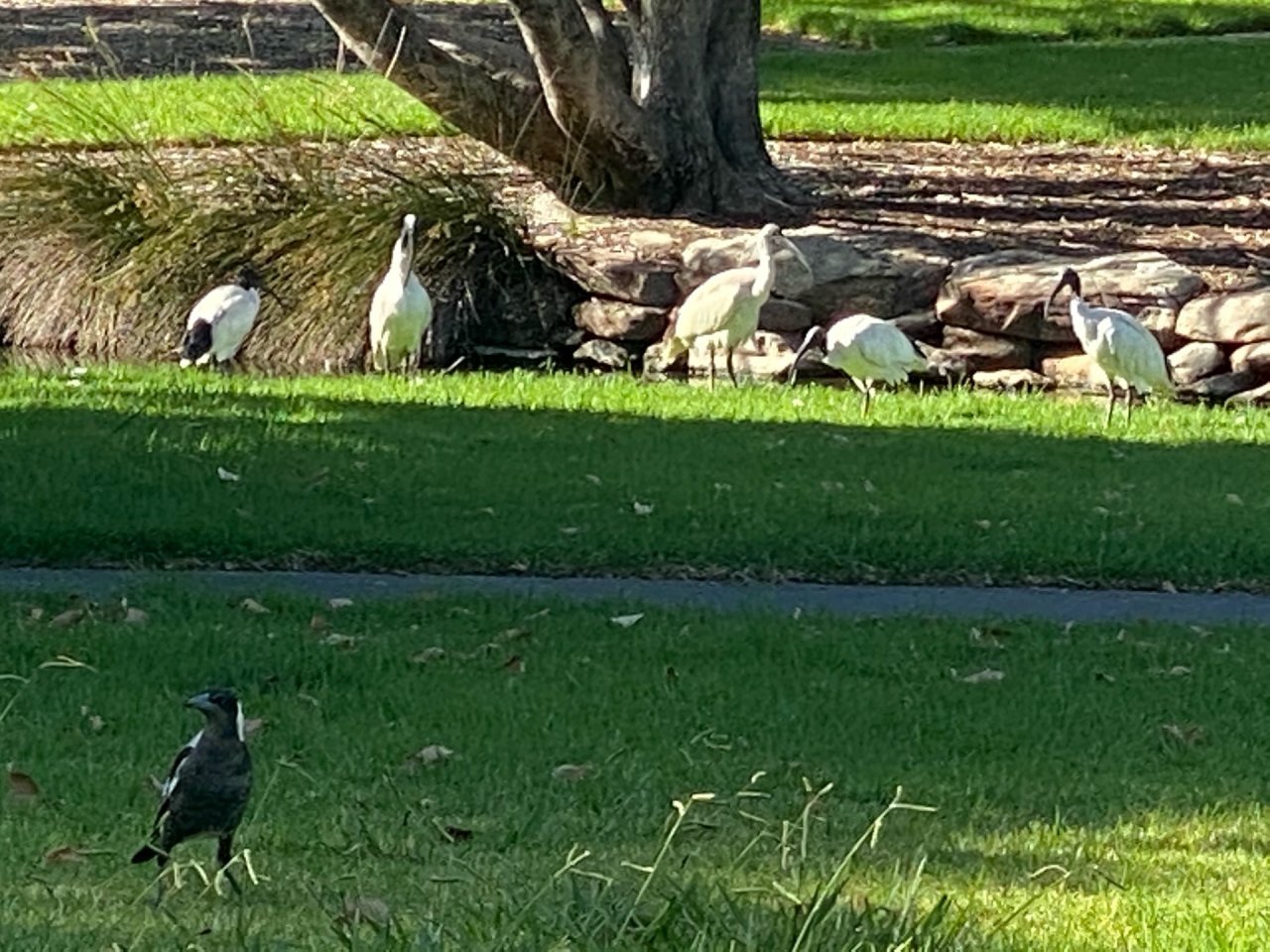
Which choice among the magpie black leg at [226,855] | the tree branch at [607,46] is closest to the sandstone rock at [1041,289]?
the tree branch at [607,46]

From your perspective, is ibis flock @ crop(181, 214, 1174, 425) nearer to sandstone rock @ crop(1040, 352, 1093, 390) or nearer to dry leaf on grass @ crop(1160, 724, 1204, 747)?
sandstone rock @ crop(1040, 352, 1093, 390)

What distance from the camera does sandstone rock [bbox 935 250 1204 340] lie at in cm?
1675

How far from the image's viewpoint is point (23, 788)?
7312 mm

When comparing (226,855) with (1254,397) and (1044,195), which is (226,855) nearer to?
(1254,397)

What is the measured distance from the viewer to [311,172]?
18.8 m

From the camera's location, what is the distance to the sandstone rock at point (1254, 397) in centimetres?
1603

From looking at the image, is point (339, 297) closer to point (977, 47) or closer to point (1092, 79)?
point (1092, 79)

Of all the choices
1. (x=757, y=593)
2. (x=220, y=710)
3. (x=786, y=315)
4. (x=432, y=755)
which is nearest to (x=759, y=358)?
(x=786, y=315)

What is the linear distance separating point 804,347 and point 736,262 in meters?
1.03

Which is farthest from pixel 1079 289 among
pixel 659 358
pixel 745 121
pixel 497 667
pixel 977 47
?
pixel 977 47

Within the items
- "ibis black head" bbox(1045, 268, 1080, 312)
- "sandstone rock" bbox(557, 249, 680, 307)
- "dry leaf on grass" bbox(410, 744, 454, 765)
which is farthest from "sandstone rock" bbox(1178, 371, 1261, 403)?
"dry leaf on grass" bbox(410, 744, 454, 765)

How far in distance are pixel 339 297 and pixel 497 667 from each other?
928 centimetres

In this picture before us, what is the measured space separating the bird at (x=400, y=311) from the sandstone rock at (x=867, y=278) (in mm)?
2753

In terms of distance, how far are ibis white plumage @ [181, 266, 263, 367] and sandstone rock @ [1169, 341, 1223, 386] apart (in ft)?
18.4
